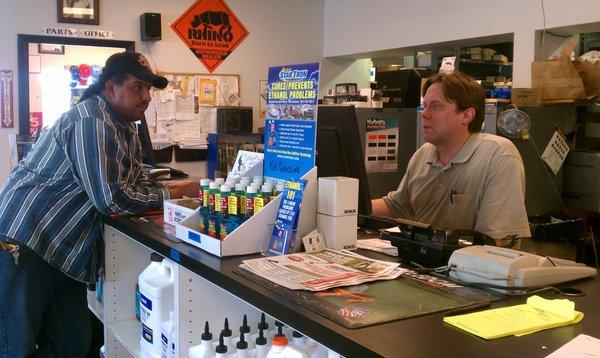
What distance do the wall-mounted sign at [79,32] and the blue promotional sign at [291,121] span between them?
4.04m

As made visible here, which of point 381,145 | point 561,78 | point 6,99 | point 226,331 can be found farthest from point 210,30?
point 226,331

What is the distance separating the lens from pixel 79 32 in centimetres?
549

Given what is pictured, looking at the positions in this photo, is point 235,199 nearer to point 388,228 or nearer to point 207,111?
point 388,228

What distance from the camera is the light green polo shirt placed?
2.43 metres

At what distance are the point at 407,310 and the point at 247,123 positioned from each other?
5.04 metres

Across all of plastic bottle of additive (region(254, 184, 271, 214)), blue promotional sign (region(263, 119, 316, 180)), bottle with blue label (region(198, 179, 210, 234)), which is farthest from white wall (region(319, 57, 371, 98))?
plastic bottle of additive (region(254, 184, 271, 214))

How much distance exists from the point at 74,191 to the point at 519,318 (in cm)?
177

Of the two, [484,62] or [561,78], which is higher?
[484,62]

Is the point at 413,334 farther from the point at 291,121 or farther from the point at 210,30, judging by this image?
the point at 210,30

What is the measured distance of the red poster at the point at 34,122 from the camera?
5509 millimetres

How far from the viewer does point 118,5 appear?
5.67 meters

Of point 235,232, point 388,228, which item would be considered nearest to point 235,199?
point 235,232

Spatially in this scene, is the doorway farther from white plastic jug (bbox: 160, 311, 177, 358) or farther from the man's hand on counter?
white plastic jug (bbox: 160, 311, 177, 358)

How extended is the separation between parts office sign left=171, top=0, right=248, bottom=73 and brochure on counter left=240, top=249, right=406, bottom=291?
472 centimetres
